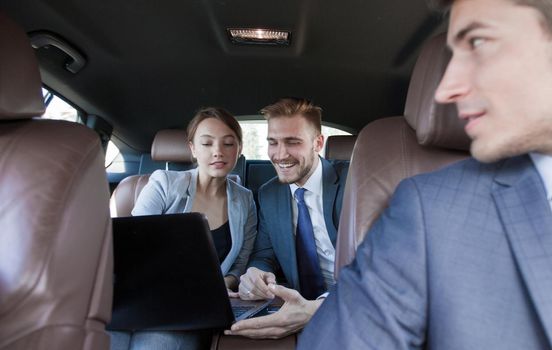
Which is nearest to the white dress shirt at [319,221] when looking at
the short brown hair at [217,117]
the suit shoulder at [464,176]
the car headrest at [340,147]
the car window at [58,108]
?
the short brown hair at [217,117]

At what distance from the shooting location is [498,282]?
775mm

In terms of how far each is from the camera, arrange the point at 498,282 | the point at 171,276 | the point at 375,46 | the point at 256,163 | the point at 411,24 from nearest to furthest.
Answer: the point at 498,282
the point at 171,276
the point at 411,24
the point at 375,46
the point at 256,163

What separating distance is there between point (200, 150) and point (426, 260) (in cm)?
155

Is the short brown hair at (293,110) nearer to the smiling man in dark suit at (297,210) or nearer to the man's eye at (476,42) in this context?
the smiling man in dark suit at (297,210)

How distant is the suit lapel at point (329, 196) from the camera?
5.98 ft

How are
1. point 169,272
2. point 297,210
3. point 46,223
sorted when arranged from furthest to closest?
point 297,210 < point 169,272 < point 46,223

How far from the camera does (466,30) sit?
2.77 ft

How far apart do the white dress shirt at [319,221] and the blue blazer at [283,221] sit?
0.03 meters

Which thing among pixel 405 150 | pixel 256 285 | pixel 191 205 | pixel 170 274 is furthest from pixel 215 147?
pixel 405 150

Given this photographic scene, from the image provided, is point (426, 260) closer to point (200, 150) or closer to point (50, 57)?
point (200, 150)

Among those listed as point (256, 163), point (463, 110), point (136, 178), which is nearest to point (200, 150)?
point (136, 178)

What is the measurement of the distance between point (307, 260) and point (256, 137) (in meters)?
1.51

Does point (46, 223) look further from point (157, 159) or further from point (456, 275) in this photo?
point (157, 159)

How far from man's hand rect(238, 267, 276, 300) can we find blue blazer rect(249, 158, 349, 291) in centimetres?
22
